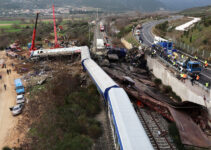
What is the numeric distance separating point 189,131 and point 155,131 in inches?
121

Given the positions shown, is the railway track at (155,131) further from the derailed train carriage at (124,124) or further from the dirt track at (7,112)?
the dirt track at (7,112)

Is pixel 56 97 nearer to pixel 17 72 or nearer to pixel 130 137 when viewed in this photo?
pixel 130 137

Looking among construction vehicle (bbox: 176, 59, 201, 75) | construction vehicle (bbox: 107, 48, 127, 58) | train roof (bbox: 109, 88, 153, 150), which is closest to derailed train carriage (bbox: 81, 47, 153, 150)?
train roof (bbox: 109, 88, 153, 150)

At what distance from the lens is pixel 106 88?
17938 mm

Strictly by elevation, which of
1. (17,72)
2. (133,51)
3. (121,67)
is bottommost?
(17,72)

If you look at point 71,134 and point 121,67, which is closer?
point 71,134

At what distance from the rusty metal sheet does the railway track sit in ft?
Result: 4.29

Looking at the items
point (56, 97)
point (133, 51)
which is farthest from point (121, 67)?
point (56, 97)

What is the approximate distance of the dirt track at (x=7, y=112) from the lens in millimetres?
19047

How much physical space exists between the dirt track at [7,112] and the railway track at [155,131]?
13.9 m

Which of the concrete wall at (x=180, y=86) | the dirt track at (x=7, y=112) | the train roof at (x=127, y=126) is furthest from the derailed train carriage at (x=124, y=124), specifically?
the dirt track at (x=7, y=112)

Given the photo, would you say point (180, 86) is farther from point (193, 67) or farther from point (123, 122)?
point (123, 122)

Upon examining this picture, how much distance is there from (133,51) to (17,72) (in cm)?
2543

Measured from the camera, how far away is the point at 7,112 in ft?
80.0
